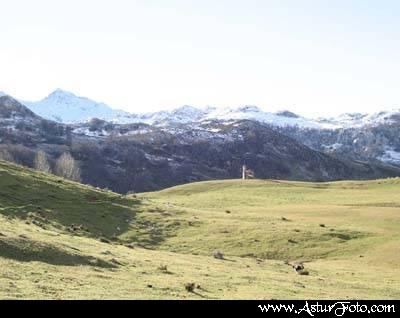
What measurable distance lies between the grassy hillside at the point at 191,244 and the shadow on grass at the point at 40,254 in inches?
2.9

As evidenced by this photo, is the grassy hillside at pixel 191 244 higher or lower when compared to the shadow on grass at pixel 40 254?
lower

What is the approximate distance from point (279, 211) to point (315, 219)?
8873 millimetres

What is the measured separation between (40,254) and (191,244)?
81.0 feet

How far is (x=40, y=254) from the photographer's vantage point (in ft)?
108

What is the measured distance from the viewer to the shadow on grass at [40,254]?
31.6 meters

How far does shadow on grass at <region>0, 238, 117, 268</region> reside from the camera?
104 feet

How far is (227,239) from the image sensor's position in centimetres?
5778

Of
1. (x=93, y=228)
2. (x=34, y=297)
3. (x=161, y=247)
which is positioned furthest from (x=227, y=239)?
(x=34, y=297)

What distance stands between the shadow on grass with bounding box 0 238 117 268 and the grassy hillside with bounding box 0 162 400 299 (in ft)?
0.24

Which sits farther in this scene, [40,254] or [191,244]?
[191,244]

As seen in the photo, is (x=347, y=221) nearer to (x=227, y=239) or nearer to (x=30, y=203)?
(x=227, y=239)

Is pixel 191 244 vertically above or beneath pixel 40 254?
beneath
